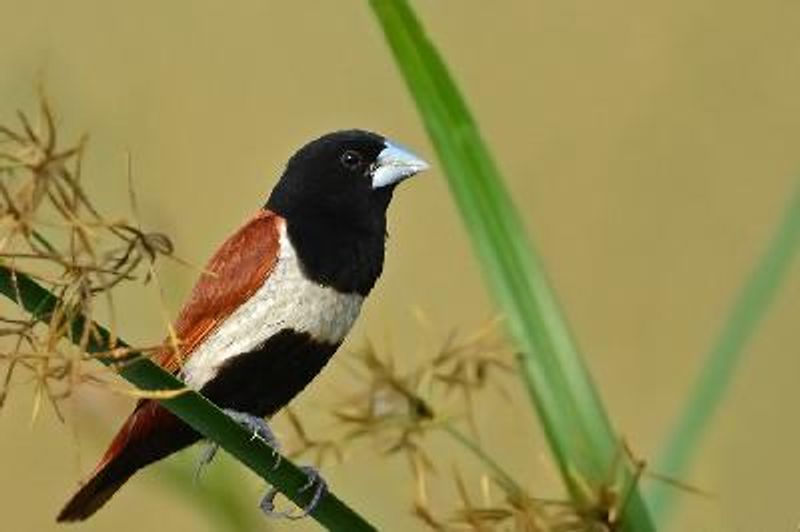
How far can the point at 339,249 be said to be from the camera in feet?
3.25

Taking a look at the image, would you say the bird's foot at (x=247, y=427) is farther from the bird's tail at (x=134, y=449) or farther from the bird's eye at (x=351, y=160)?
the bird's eye at (x=351, y=160)

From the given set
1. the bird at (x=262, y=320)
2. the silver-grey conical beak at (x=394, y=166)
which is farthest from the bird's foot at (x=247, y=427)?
the silver-grey conical beak at (x=394, y=166)

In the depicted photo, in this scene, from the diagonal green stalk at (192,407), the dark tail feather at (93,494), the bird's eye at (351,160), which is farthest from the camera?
the bird's eye at (351,160)

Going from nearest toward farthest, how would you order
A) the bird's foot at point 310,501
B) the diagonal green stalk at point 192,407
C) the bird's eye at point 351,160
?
the diagonal green stalk at point 192,407, the bird's foot at point 310,501, the bird's eye at point 351,160

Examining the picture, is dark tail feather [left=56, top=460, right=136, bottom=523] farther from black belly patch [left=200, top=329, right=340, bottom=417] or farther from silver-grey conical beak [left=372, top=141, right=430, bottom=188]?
silver-grey conical beak [left=372, top=141, right=430, bottom=188]

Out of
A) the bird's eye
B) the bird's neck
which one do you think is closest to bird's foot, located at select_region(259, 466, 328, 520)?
the bird's neck

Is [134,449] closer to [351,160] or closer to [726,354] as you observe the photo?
[351,160]

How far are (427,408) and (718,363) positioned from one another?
0.57ft

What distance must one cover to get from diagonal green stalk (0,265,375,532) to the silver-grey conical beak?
0.31 m

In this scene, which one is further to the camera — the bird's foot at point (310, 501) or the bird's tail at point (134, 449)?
the bird's tail at point (134, 449)

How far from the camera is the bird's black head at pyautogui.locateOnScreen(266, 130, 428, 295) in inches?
38.4

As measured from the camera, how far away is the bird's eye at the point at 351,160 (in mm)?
1062

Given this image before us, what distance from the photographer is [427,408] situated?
945 millimetres

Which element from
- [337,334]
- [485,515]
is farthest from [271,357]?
[485,515]
